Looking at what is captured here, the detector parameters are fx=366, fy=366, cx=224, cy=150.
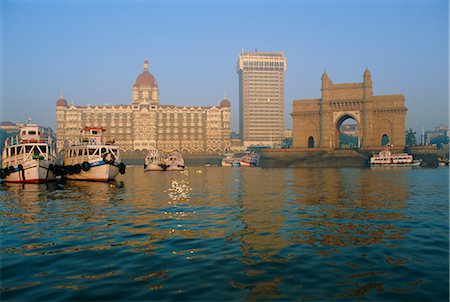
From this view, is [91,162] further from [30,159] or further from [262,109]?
[262,109]

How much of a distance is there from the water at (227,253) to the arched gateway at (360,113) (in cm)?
7660

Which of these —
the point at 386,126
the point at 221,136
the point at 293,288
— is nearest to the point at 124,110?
the point at 221,136

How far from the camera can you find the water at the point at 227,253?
24.8ft

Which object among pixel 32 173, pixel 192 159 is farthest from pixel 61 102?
pixel 32 173

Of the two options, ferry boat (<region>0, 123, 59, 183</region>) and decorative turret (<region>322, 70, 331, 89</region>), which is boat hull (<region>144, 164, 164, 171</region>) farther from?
decorative turret (<region>322, 70, 331, 89</region>)

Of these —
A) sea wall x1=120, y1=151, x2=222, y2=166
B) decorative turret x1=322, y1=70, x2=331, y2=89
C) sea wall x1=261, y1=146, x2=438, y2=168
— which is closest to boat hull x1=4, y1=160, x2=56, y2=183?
sea wall x1=261, y1=146, x2=438, y2=168

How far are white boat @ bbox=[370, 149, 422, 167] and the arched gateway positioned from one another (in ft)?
44.0

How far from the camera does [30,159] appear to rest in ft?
118

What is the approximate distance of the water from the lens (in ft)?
24.8

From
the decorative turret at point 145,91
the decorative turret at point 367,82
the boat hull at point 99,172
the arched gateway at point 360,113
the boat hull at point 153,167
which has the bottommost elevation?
the boat hull at point 153,167

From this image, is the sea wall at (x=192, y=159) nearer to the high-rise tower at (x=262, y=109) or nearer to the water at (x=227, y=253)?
the high-rise tower at (x=262, y=109)

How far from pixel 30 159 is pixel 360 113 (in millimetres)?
77734

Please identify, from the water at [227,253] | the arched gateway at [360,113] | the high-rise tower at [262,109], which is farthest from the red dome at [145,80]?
the water at [227,253]

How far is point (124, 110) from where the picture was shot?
14750cm
